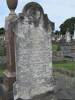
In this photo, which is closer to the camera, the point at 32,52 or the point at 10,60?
the point at 32,52

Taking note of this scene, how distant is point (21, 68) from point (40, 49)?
2.69 ft

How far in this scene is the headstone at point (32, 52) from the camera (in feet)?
26.9

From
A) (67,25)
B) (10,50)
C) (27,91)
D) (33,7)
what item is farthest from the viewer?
(67,25)

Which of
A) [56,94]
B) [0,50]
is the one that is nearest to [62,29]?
[0,50]

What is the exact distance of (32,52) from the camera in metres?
8.37

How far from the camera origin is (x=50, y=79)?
8766 mm

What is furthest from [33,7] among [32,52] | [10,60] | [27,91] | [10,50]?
[27,91]

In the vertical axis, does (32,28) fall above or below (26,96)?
above

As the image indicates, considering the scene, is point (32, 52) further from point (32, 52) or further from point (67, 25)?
point (67, 25)

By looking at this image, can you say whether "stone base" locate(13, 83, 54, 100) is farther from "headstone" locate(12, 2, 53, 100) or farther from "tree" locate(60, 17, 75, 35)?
"tree" locate(60, 17, 75, 35)

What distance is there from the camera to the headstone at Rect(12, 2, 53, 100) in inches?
323

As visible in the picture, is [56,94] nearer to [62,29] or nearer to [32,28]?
[32,28]

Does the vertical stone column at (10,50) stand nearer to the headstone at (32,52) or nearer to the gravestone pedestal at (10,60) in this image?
the gravestone pedestal at (10,60)

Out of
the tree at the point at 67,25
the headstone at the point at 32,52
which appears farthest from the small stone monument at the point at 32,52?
the tree at the point at 67,25
